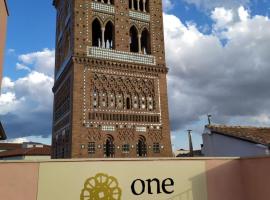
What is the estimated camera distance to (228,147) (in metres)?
16.3

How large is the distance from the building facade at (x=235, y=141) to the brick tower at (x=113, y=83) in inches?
379

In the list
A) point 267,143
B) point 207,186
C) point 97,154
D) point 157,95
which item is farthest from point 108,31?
point 207,186

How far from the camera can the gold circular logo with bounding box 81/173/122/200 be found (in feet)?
31.1

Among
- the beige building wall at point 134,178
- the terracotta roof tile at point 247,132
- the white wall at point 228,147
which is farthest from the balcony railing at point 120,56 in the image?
the beige building wall at point 134,178

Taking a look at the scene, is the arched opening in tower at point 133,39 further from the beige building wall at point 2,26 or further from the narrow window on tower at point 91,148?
the beige building wall at point 2,26

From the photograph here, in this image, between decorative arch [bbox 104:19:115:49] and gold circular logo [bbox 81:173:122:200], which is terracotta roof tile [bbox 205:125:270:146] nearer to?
gold circular logo [bbox 81:173:122:200]

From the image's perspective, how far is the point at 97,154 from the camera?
2486 cm

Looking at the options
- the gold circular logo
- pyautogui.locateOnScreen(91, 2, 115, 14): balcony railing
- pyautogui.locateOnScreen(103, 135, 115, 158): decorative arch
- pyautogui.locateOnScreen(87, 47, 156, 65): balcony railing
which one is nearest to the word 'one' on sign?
the gold circular logo

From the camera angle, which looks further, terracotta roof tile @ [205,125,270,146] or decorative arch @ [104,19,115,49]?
decorative arch @ [104,19,115,49]

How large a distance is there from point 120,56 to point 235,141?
48.8 ft

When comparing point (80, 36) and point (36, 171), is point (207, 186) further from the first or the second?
point (80, 36)

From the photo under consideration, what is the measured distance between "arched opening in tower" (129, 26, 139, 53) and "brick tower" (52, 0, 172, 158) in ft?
0.22

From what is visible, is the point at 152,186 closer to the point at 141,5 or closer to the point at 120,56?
the point at 120,56

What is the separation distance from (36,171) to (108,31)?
73.9 ft
